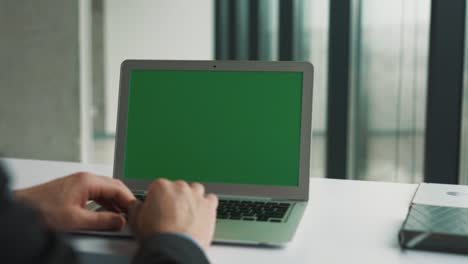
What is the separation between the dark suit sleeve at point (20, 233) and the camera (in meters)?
0.42

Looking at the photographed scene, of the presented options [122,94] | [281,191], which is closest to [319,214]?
[281,191]

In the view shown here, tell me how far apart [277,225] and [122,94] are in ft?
1.53

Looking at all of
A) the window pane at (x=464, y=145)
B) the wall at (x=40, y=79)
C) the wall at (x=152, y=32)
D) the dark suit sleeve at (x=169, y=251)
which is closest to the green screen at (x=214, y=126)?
the dark suit sleeve at (x=169, y=251)

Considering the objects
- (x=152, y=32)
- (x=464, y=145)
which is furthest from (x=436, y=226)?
(x=152, y=32)

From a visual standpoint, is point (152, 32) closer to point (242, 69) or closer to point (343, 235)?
point (242, 69)

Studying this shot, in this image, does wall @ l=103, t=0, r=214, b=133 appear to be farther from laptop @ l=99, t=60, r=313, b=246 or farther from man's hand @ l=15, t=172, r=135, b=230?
man's hand @ l=15, t=172, r=135, b=230

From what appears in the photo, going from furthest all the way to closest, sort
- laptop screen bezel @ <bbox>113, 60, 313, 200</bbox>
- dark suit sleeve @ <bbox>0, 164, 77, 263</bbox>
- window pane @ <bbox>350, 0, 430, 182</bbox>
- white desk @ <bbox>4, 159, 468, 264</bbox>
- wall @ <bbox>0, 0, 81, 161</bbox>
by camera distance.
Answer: wall @ <bbox>0, 0, 81, 161</bbox>
window pane @ <bbox>350, 0, 430, 182</bbox>
laptop screen bezel @ <bbox>113, 60, 313, 200</bbox>
white desk @ <bbox>4, 159, 468, 264</bbox>
dark suit sleeve @ <bbox>0, 164, 77, 263</bbox>

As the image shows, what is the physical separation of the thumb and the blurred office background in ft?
6.87

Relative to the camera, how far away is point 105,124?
3.96 meters

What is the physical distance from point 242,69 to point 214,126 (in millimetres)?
125

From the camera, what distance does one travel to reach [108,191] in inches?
36.8

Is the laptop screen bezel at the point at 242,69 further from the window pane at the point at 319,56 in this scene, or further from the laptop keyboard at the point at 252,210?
the window pane at the point at 319,56

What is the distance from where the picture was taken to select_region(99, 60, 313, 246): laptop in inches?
43.4

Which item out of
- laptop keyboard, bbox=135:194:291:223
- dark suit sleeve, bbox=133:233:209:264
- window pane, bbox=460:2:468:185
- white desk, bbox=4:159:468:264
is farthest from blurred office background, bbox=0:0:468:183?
dark suit sleeve, bbox=133:233:209:264
